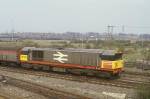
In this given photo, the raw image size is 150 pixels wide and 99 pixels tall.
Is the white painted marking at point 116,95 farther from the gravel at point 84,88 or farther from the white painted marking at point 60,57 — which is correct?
the white painted marking at point 60,57

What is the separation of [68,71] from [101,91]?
9.03 metres

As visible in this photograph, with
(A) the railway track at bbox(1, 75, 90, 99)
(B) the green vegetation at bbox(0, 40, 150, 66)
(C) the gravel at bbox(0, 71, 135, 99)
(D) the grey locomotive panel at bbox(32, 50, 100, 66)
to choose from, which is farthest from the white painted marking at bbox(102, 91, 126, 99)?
(B) the green vegetation at bbox(0, 40, 150, 66)

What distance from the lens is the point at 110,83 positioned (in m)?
25.2

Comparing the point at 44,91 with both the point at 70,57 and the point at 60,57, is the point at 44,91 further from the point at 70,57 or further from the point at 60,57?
the point at 60,57

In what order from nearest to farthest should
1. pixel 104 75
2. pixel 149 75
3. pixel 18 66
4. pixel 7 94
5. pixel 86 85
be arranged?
pixel 7 94 < pixel 86 85 < pixel 104 75 < pixel 149 75 < pixel 18 66

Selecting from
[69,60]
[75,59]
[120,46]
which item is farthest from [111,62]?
[120,46]

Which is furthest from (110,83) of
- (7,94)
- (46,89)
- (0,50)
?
(0,50)

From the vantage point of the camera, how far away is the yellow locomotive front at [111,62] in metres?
26.9

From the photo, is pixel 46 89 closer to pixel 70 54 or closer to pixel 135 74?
pixel 70 54

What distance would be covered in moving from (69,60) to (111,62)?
17.1 feet

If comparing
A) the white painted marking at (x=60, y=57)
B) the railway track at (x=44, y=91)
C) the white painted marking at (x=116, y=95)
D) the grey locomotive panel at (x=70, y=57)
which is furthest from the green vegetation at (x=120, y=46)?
the railway track at (x=44, y=91)

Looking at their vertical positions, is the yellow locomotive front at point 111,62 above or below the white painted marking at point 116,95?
above

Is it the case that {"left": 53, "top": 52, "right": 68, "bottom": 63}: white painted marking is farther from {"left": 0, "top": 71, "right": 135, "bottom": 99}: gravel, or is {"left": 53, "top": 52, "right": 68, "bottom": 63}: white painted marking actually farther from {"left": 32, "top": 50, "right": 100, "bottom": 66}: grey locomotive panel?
{"left": 0, "top": 71, "right": 135, "bottom": 99}: gravel

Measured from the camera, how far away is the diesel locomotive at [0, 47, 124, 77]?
27406 mm
